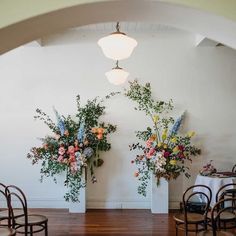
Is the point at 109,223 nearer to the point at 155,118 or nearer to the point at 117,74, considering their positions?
the point at 155,118

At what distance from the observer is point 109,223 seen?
524 cm

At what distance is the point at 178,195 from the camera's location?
6.19 metres

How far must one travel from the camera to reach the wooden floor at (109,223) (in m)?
4.81

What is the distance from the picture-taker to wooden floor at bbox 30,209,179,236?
481cm

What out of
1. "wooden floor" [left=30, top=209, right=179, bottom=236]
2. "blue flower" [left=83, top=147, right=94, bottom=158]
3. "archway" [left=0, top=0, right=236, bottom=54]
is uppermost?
"archway" [left=0, top=0, right=236, bottom=54]

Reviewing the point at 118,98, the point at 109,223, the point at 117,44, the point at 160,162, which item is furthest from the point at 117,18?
the point at 118,98

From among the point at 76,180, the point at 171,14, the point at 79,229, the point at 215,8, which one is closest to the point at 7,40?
the point at 171,14

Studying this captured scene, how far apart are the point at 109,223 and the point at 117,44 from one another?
10.1 ft

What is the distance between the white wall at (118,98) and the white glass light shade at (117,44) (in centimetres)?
287

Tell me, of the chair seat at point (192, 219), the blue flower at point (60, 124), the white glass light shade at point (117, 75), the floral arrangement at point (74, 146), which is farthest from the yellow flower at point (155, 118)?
the chair seat at point (192, 219)

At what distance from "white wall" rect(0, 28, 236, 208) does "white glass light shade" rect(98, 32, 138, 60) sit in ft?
9.42

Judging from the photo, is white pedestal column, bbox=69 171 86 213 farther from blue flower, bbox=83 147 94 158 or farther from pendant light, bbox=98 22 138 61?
pendant light, bbox=98 22 138 61

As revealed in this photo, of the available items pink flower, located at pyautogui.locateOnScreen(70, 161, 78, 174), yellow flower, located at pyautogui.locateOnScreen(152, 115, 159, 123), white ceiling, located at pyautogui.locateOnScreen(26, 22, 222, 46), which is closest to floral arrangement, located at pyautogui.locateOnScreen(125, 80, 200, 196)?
yellow flower, located at pyautogui.locateOnScreen(152, 115, 159, 123)

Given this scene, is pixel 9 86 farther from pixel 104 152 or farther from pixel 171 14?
pixel 171 14
